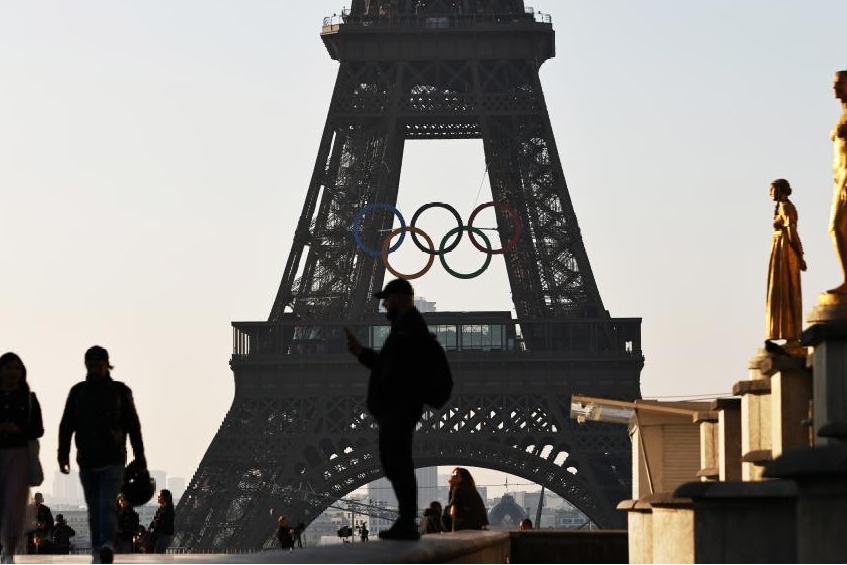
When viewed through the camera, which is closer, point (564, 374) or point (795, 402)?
point (795, 402)

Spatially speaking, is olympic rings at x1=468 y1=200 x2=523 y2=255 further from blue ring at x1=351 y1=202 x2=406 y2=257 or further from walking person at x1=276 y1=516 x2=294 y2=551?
walking person at x1=276 y1=516 x2=294 y2=551

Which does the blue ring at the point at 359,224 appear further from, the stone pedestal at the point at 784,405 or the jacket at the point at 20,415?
the jacket at the point at 20,415

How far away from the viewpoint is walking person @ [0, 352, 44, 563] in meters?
18.9

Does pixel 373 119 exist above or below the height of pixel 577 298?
above

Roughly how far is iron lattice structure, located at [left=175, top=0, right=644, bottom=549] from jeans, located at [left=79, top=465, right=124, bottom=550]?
61.7m

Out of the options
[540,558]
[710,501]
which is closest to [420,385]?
[710,501]

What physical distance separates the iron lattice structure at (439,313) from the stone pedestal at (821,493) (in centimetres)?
6506

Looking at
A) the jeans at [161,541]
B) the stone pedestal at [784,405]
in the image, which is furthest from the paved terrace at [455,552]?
the jeans at [161,541]

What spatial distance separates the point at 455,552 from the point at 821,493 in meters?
4.93

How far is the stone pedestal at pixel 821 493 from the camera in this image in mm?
15031

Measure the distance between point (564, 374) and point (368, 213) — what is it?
9249mm

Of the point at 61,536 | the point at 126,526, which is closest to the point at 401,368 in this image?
the point at 126,526

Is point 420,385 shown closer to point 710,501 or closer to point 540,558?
point 710,501

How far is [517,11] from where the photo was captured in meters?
84.6
